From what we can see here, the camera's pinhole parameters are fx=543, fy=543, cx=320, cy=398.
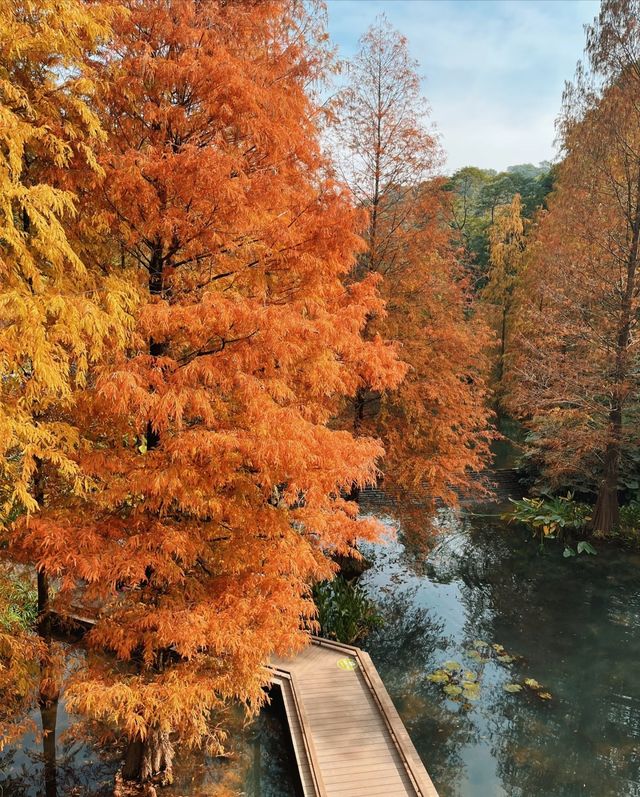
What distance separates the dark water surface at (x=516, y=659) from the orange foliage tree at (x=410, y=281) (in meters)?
2.86

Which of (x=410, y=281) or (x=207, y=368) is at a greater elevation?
(x=410, y=281)

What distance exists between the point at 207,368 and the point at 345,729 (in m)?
5.56

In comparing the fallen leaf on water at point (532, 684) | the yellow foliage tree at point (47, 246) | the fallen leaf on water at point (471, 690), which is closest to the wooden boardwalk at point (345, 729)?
the fallen leaf on water at point (471, 690)

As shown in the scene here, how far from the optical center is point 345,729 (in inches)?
291

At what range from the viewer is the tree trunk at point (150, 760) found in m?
6.75

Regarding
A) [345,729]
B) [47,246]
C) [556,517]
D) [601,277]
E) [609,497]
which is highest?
[601,277]

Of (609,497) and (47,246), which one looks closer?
(47,246)

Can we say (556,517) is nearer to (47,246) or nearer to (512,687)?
(512,687)

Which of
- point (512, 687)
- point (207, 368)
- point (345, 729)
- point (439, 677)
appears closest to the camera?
point (207, 368)

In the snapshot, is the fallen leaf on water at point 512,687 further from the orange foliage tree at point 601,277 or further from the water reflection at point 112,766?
the orange foliage tree at point 601,277

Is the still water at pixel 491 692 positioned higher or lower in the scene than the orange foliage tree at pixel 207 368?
lower

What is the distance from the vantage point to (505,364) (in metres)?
26.7

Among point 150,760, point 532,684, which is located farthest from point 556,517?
point 150,760

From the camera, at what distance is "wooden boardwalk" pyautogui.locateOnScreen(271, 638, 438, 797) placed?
21.1 ft
